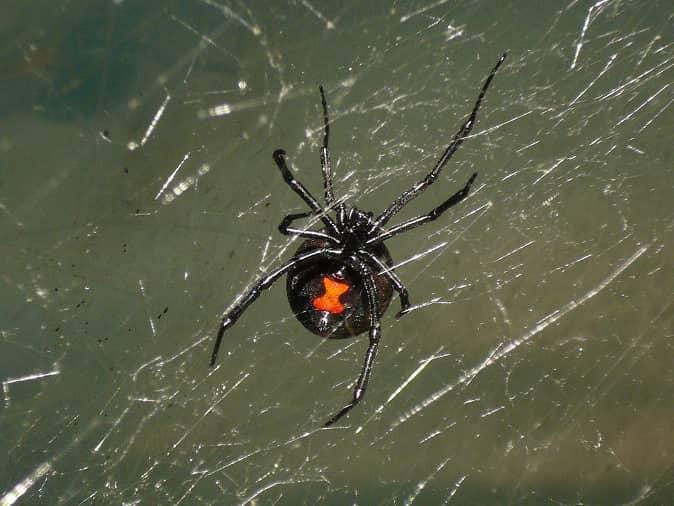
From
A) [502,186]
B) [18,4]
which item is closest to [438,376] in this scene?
[502,186]

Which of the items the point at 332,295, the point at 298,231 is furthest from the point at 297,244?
the point at 332,295

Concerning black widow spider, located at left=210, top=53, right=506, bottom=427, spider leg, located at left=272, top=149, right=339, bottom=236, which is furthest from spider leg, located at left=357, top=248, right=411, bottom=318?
spider leg, located at left=272, top=149, right=339, bottom=236

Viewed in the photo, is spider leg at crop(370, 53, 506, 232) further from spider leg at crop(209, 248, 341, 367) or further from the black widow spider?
spider leg at crop(209, 248, 341, 367)

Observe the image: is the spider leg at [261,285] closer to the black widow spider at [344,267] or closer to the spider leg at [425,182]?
the black widow spider at [344,267]

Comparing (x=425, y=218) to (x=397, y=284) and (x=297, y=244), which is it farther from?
Answer: (x=297, y=244)

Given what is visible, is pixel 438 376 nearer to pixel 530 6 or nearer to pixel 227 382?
pixel 227 382
